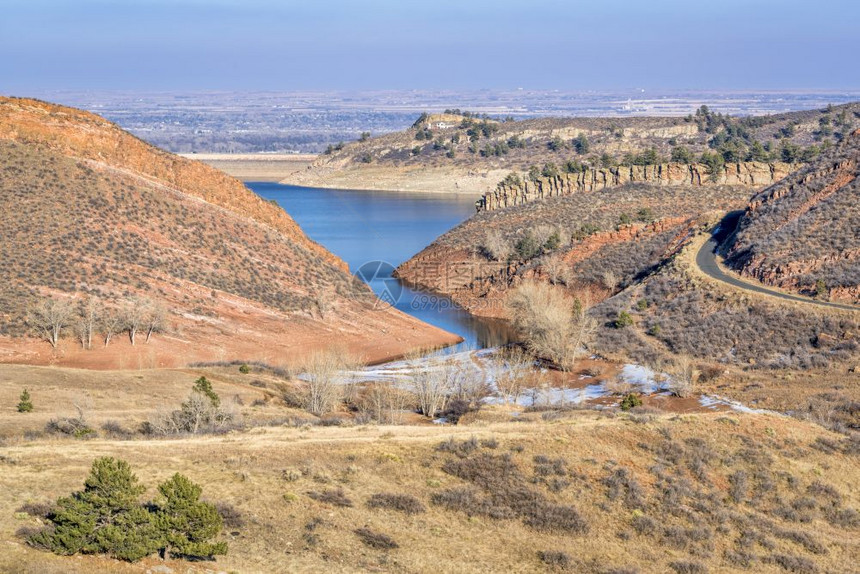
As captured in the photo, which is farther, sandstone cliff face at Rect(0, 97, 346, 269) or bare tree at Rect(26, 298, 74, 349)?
sandstone cliff face at Rect(0, 97, 346, 269)

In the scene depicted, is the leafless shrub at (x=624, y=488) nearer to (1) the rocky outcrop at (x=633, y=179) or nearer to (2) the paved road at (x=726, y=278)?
(2) the paved road at (x=726, y=278)

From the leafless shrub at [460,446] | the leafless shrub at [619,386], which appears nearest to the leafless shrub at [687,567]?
the leafless shrub at [460,446]

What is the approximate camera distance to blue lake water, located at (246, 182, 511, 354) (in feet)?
228

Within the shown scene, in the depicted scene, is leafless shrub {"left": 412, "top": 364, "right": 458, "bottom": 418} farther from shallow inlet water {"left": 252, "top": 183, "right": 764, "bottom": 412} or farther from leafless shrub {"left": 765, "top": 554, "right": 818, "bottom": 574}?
leafless shrub {"left": 765, "top": 554, "right": 818, "bottom": 574}

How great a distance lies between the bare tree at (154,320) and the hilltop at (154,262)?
0.11 meters

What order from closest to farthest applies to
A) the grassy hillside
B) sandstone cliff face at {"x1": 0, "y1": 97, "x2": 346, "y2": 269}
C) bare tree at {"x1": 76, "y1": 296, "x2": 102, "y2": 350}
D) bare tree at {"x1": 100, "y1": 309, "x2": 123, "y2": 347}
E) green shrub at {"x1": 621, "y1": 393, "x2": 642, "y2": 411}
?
the grassy hillside, green shrub at {"x1": 621, "y1": 393, "x2": 642, "y2": 411}, bare tree at {"x1": 76, "y1": 296, "x2": 102, "y2": 350}, bare tree at {"x1": 100, "y1": 309, "x2": 123, "y2": 347}, sandstone cliff face at {"x1": 0, "y1": 97, "x2": 346, "y2": 269}

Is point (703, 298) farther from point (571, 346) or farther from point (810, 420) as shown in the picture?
point (810, 420)

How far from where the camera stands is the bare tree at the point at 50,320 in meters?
47.8

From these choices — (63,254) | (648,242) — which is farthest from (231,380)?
(648,242)

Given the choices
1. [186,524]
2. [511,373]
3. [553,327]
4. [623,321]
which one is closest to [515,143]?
[623,321]

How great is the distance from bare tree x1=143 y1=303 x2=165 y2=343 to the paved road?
30914 mm

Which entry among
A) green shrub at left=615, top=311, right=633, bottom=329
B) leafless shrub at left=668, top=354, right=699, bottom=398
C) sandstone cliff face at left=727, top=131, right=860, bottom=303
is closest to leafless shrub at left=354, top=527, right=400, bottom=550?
leafless shrub at left=668, top=354, right=699, bottom=398

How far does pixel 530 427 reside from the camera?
30703 millimetres

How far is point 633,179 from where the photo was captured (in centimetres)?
10106
